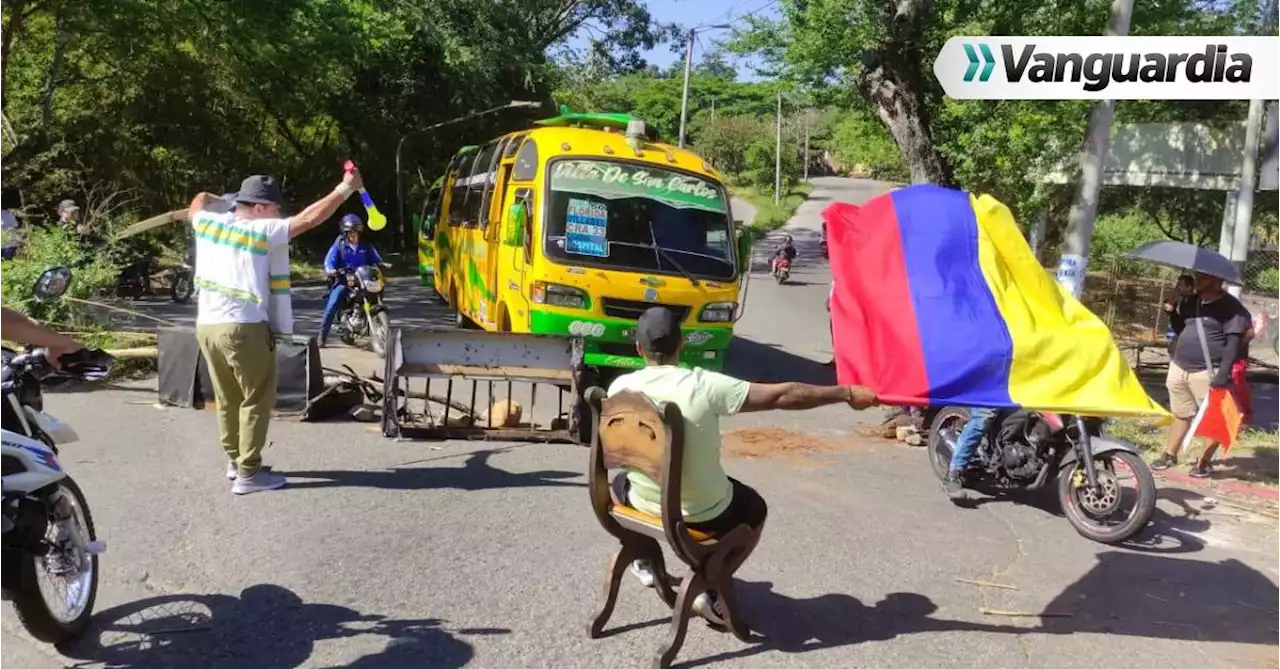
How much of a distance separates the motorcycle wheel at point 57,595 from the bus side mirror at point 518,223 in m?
5.74

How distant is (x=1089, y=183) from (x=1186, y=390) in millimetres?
3161

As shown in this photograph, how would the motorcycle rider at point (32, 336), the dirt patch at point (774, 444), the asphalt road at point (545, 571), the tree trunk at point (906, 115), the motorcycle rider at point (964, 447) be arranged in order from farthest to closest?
the tree trunk at point (906, 115), the dirt patch at point (774, 444), the motorcycle rider at point (964, 447), the asphalt road at point (545, 571), the motorcycle rider at point (32, 336)

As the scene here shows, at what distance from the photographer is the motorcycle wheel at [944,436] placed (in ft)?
24.2

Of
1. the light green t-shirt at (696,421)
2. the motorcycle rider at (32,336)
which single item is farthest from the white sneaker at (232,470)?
the light green t-shirt at (696,421)

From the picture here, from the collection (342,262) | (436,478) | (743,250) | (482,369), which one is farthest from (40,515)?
(342,262)

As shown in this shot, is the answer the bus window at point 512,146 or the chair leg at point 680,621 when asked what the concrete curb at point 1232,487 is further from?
the bus window at point 512,146

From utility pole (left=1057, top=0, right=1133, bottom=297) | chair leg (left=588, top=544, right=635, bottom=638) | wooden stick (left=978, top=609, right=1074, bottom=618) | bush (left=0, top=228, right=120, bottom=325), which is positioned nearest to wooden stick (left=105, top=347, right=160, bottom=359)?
bush (left=0, top=228, right=120, bottom=325)

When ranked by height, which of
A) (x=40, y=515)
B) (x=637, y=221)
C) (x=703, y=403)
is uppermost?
(x=637, y=221)

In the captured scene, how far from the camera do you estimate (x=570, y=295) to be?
367 inches

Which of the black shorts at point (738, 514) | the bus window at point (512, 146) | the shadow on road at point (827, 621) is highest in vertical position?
the bus window at point (512, 146)

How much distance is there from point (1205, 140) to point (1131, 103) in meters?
2.32

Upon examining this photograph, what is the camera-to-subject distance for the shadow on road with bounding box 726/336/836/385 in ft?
39.6

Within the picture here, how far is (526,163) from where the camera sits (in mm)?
10570

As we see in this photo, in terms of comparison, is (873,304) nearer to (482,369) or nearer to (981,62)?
(482,369)
